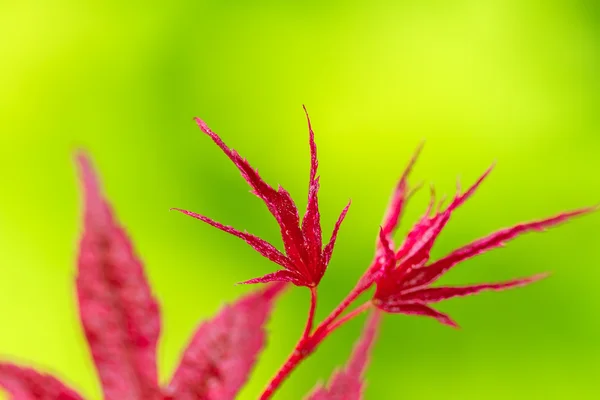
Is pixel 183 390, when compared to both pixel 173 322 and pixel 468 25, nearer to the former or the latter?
pixel 173 322

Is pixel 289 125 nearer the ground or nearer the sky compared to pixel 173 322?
nearer the sky

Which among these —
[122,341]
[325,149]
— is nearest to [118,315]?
[122,341]

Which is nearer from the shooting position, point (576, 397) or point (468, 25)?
point (576, 397)

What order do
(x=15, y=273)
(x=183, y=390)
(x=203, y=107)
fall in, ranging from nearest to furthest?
(x=183, y=390), (x=15, y=273), (x=203, y=107)

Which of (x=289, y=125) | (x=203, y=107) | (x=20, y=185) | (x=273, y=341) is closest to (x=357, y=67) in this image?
(x=289, y=125)

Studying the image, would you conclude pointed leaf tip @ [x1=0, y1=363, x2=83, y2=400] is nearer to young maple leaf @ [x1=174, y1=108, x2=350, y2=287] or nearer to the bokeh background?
young maple leaf @ [x1=174, y1=108, x2=350, y2=287]

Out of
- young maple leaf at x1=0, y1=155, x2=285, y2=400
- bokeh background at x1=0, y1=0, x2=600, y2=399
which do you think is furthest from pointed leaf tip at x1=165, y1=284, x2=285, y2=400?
bokeh background at x1=0, y1=0, x2=600, y2=399

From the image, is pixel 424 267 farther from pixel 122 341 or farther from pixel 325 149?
pixel 325 149

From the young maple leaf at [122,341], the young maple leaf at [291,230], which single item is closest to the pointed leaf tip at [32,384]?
the young maple leaf at [122,341]

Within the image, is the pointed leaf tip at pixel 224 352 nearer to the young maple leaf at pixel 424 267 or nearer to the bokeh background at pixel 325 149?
the young maple leaf at pixel 424 267
